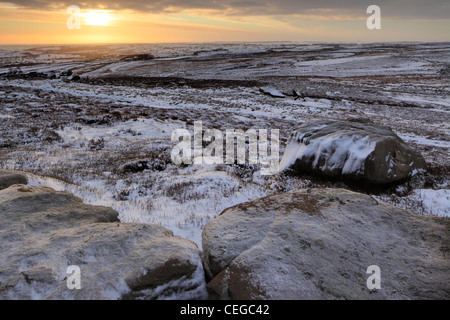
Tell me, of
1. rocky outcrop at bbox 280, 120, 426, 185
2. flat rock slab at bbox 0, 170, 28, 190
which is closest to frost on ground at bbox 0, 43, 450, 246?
flat rock slab at bbox 0, 170, 28, 190

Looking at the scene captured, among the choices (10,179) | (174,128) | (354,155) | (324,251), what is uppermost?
(174,128)

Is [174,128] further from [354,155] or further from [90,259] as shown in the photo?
[90,259]

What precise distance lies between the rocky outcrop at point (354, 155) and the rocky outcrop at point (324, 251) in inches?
155

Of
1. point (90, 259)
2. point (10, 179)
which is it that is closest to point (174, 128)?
point (10, 179)

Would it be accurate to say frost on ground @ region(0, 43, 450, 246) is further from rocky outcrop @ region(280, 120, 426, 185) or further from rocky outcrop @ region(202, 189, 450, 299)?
rocky outcrop @ region(202, 189, 450, 299)

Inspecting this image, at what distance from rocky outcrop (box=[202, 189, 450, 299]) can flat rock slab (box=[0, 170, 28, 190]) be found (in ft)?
18.6

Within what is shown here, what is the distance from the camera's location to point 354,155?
9.71 meters

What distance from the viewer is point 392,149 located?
977 centimetres

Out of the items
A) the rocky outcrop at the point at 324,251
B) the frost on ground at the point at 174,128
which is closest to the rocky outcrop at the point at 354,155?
the frost on ground at the point at 174,128

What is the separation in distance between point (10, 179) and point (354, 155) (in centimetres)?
1049

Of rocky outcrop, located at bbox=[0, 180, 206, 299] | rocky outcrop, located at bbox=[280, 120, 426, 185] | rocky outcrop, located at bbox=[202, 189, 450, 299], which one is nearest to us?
rocky outcrop, located at bbox=[0, 180, 206, 299]

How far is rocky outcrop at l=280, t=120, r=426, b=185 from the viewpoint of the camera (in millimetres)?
9445

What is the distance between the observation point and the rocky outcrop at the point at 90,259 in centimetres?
357
